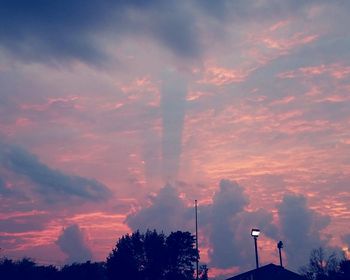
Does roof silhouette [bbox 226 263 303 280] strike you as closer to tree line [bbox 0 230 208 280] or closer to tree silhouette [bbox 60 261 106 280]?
tree line [bbox 0 230 208 280]

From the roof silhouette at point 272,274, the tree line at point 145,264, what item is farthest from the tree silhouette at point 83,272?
the roof silhouette at point 272,274

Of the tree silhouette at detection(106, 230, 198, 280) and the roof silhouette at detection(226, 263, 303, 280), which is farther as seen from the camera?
the tree silhouette at detection(106, 230, 198, 280)

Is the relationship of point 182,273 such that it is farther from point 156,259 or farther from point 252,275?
point 252,275

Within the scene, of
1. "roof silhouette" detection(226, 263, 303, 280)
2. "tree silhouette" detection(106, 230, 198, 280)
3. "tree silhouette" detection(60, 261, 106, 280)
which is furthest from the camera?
"tree silhouette" detection(60, 261, 106, 280)

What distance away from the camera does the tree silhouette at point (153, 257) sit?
295ft

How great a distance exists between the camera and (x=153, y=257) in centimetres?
9400

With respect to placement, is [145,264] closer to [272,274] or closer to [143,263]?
[143,263]

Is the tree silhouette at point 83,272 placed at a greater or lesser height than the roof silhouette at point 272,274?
greater

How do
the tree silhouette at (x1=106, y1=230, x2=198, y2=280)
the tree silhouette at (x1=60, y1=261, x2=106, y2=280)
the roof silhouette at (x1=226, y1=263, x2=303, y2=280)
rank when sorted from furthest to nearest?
the tree silhouette at (x1=60, y1=261, x2=106, y2=280), the tree silhouette at (x1=106, y1=230, x2=198, y2=280), the roof silhouette at (x1=226, y1=263, x2=303, y2=280)

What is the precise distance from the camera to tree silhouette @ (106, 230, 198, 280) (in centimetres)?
8988

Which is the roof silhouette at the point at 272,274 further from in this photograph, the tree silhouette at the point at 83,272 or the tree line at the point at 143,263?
the tree silhouette at the point at 83,272

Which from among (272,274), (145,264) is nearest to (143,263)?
(145,264)

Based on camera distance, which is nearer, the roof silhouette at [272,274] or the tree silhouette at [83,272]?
the roof silhouette at [272,274]

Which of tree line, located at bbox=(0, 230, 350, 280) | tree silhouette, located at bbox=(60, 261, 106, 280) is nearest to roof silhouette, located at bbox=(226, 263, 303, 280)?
tree line, located at bbox=(0, 230, 350, 280)
